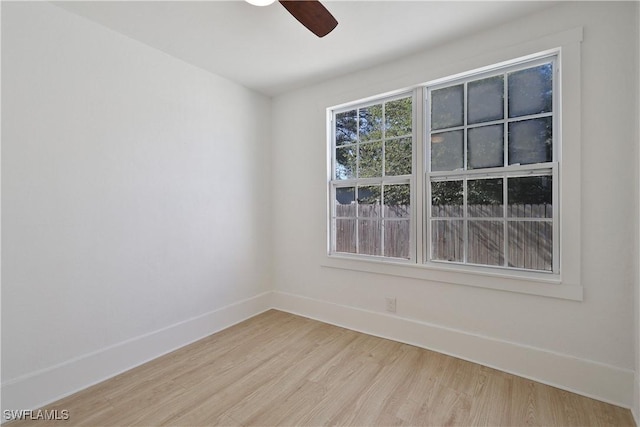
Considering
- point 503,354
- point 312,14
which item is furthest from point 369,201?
point 312,14

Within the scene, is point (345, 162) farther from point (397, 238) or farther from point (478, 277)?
point (478, 277)

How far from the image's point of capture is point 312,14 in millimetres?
1525

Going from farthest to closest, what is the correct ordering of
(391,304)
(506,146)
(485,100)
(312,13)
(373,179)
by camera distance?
(373,179), (391,304), (485,100), (506,146), (312,13)

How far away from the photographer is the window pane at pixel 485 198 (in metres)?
2.27

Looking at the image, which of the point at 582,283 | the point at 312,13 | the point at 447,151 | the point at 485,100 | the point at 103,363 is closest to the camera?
the point at 312,13

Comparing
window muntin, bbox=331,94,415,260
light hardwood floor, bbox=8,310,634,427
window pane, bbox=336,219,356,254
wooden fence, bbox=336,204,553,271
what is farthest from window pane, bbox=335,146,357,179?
light hardwood floor, bbox=8,310,634,427

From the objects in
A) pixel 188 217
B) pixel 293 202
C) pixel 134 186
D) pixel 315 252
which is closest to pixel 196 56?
pixel 134 186

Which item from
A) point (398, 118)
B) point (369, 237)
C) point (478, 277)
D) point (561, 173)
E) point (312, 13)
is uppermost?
point (312, 13)

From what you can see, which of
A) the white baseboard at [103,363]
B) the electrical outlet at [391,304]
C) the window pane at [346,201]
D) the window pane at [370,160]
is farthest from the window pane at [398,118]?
the white baseboard at [103,363]

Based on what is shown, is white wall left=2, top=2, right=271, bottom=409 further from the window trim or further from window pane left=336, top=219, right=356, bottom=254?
the window trim

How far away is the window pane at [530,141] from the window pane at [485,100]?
173mm

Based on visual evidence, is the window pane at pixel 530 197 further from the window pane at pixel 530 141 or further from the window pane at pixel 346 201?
the window pane at pixel 346 201

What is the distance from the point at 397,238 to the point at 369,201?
47 cm

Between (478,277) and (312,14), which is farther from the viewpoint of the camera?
(478,277)
